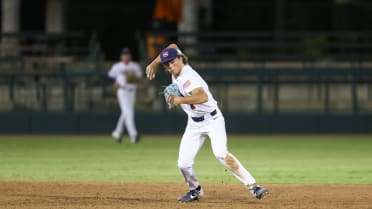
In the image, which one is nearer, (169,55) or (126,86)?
(169,55)

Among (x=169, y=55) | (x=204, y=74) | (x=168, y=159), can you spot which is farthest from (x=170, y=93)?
(x=204, y=74)

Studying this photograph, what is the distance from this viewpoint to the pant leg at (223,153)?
11.4 metres

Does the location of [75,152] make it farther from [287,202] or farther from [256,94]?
[287,202]

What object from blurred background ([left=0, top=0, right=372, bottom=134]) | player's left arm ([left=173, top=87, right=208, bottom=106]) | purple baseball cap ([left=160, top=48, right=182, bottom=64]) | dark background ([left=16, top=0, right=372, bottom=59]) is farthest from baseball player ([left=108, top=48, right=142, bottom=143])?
dark background ([left=16, top=0, right=372, bottom=59])

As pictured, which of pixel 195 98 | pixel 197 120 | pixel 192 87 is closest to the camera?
pixel 195 98

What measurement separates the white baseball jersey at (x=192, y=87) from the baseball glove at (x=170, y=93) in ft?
0.25

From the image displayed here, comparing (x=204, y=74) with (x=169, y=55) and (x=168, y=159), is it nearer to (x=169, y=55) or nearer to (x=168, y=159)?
(x=168, y=159)

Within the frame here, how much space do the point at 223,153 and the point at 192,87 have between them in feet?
2.81

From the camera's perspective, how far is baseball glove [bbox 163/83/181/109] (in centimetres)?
1111

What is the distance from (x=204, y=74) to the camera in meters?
25.2

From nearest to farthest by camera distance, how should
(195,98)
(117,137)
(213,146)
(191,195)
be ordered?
(195,98), (213,146), (191,195), (117,137)

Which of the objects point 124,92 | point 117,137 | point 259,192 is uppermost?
point 259,192

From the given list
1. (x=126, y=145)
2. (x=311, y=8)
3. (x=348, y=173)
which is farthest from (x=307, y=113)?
(x=311, y=8)

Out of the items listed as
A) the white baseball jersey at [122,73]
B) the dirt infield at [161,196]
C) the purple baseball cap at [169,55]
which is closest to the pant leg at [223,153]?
the dirt infield at [161,196]
